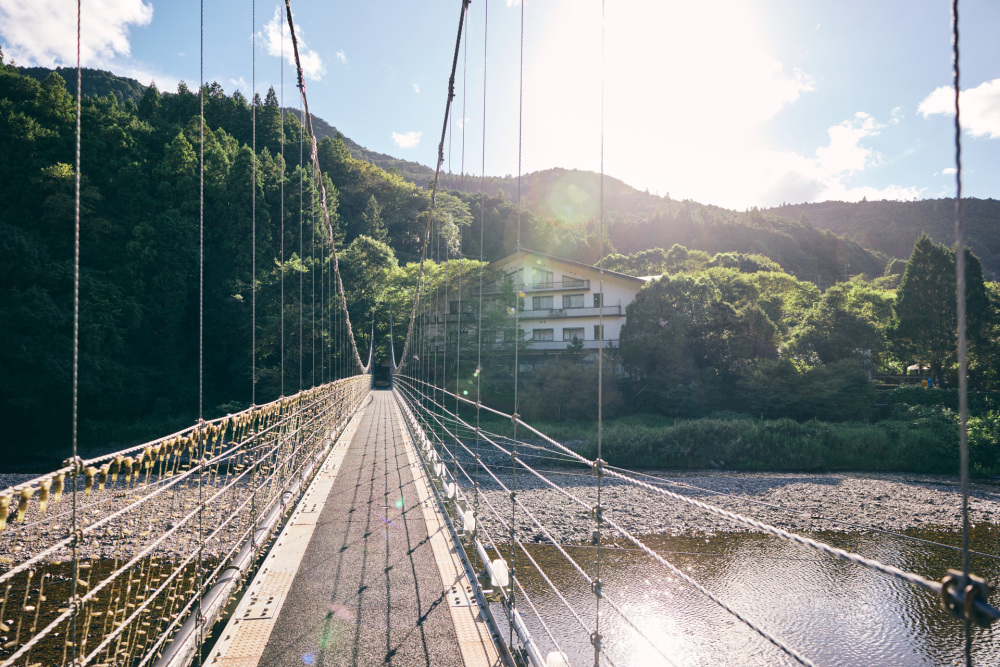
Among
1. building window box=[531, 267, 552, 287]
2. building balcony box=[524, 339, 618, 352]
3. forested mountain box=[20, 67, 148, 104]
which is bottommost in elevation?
building balcony box=[524, 339, 618, 352]

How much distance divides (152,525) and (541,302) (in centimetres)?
1873

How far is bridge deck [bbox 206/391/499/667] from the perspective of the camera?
6.06 feet

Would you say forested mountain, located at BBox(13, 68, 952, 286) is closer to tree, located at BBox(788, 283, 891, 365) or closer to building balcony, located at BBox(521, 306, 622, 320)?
building balcony, located at BBox(521, 306, 622, 320)

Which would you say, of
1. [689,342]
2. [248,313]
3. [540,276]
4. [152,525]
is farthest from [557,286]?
[152,525]

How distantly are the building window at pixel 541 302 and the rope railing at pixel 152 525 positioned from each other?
46.9ft

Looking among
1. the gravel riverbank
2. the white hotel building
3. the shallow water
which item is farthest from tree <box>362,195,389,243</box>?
the shallow water

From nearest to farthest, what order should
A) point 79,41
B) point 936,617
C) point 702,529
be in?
point 79,41
point 936,617
point 702,529

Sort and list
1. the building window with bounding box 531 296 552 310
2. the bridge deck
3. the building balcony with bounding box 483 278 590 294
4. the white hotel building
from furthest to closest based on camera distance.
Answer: the building window with bounding box 531 296 552 310
the building balcony with bounding box 483 278 590 294
the white hotel building
the bridge deck

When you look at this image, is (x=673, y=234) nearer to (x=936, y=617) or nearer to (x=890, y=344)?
(x=890, y=344)

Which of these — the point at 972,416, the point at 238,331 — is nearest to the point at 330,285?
the point at 238,331

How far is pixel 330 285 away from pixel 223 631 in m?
19.1

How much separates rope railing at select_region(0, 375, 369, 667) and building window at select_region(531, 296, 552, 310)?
14289 mm

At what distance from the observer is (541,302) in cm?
2247

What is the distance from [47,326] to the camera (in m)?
16.4
